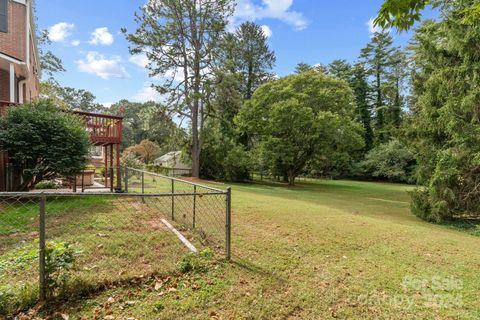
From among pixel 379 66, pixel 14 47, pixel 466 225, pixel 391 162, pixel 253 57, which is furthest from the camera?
pixel 379 66

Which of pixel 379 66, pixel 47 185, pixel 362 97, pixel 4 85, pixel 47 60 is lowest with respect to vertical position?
pixel 47 185

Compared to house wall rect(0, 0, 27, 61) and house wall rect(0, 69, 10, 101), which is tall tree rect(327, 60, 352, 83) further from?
house wall rect(0, 69, 10, 101)

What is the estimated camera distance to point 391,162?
29922mm

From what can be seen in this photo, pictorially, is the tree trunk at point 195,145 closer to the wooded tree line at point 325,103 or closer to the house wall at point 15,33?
the wooded tree line at point 325,103

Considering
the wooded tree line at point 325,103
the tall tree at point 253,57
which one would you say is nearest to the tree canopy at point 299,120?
the wooded tree line at point 325,103

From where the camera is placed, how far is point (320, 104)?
20.9 m

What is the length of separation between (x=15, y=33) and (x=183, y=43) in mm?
10328

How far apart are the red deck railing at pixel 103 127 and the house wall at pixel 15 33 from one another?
3541 millimetres

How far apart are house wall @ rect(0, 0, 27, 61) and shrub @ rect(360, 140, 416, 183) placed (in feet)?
102

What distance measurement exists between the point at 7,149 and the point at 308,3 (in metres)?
10.4

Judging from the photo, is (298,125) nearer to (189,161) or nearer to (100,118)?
(189,161)

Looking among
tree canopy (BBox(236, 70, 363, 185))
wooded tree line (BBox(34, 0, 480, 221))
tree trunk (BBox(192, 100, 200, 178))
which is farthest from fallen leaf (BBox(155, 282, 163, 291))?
tree trunk (BBox(192, 100, 200, 178))

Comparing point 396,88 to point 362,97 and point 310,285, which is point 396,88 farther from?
point 310,285

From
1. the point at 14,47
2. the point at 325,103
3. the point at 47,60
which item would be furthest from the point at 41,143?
the point at 47,60
